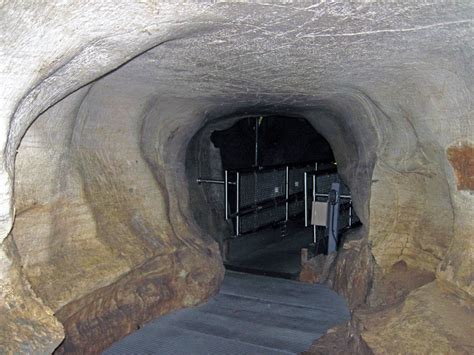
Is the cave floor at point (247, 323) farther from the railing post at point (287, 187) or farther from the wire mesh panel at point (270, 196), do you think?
the railing post at point (287, 187)

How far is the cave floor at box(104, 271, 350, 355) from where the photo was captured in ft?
13.9

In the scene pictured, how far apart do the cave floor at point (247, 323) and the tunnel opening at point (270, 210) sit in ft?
2.61

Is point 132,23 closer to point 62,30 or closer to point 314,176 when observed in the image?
point 62,30

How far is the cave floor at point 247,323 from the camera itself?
4.23m

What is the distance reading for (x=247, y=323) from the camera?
15.8 ft

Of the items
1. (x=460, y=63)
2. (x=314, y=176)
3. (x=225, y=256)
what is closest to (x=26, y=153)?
(x=460, y=63)

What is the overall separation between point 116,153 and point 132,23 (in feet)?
7.22

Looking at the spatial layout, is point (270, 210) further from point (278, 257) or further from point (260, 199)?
point (278, 257)

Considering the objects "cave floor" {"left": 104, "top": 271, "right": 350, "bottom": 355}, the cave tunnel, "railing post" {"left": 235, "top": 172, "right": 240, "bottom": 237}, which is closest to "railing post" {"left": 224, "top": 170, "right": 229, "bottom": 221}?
"railing post" {"left": 235, "top": 172, "right": 240, "bottom": 237}

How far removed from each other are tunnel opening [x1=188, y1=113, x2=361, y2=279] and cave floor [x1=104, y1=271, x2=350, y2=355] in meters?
0.80

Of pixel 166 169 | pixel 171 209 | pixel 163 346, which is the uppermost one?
pixel 166 169

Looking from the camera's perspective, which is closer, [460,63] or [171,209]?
[460,63]

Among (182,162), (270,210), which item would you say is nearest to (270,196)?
(270,210)

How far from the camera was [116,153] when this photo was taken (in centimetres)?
466
